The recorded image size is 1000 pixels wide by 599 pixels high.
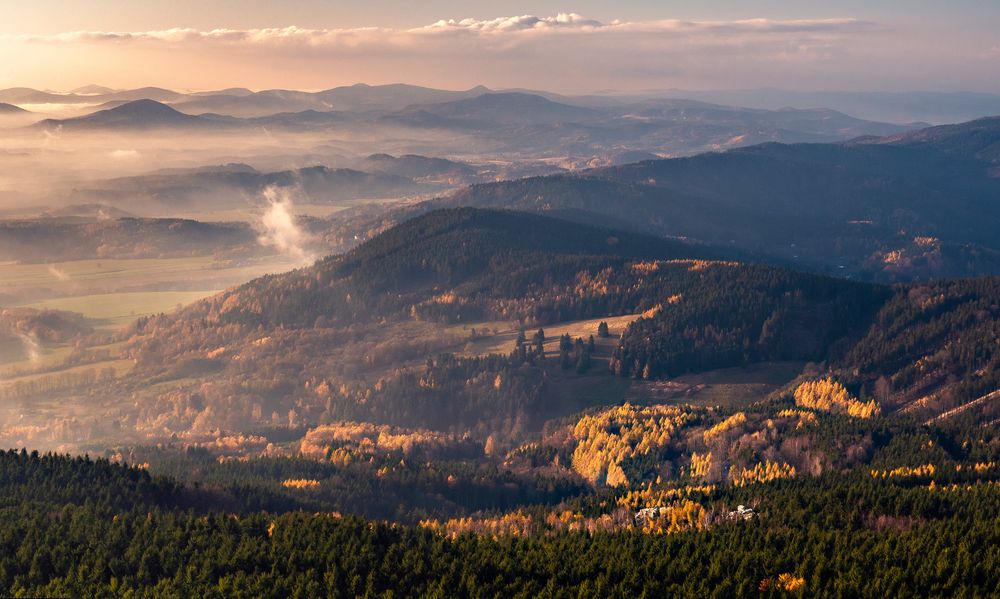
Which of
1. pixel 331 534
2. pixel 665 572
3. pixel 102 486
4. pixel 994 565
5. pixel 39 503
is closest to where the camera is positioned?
pixel 994 565

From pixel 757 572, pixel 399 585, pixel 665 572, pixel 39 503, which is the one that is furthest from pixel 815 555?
pixel 39 503

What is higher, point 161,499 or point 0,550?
point 0,550

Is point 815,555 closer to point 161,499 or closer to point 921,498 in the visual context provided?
point 921,498

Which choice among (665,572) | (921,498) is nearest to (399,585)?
(665,572)

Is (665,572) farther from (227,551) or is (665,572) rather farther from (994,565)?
(227,551)

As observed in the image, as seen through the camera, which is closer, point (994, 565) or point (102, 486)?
point (994, 565)

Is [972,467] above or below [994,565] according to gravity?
below

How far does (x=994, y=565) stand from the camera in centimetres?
12162

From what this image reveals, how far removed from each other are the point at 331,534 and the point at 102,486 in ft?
154

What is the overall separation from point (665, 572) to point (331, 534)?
132 ft

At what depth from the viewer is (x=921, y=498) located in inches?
6225

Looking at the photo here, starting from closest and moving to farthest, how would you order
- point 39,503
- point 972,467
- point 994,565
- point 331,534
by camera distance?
point 994,565, point 331,534, point 39,503, point 972,467

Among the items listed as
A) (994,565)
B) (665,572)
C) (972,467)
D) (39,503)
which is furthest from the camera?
(972,467)

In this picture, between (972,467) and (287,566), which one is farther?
(972,467)
